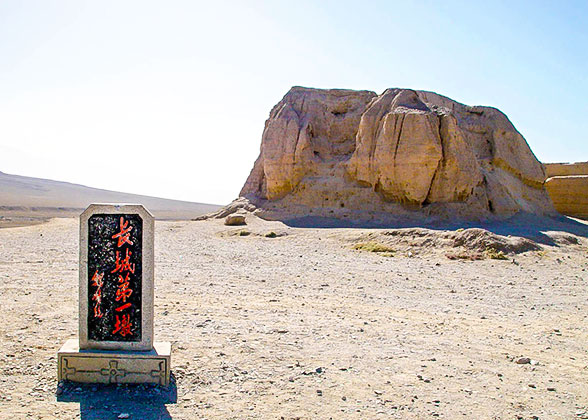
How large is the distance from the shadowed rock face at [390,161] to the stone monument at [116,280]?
53.2 feet

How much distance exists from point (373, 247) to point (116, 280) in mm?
10927

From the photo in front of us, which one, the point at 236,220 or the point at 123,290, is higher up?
the point at 236,220

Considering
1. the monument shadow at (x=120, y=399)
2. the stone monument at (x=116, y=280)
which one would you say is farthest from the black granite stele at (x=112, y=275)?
the monument shadow at (x=120, y=399)

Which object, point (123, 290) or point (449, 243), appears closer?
point (123, 290)

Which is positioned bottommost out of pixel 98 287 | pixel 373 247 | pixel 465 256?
pixel 465 256

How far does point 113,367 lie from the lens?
4465mm

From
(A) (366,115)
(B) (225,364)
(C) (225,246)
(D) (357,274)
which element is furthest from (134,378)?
(A) (366,115)

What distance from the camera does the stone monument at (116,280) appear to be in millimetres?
4566

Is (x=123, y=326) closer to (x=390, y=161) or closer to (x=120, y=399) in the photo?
(x=120, y=399)

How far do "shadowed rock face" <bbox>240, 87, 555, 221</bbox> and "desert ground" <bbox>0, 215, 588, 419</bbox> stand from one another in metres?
7.89

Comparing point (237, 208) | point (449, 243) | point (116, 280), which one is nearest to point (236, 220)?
point (237, 208)

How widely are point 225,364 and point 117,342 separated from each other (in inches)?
40.0

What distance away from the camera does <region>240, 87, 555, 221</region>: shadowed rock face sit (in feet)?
65.9

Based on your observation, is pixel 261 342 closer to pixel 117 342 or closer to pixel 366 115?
pixel 117 342
